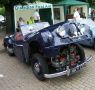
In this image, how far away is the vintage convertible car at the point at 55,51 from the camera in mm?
5969

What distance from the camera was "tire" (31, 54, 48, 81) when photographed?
6.29m

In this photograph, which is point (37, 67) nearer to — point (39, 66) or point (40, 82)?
point (39, 66)

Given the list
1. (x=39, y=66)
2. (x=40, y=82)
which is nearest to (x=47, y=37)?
(x=39, y=66)

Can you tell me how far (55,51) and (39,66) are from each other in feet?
2.56

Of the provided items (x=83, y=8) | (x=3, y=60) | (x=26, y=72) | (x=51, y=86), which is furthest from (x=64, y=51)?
(x=83, y=8)

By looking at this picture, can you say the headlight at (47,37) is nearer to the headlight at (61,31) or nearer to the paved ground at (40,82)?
the headlight at (61,31)

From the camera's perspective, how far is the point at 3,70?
779 cm

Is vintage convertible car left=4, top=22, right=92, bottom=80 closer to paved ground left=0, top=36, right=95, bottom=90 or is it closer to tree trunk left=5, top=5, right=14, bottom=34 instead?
paved ground left=0, top=36, right=95, bottom=90

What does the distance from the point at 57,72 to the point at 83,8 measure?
1598 centimetres

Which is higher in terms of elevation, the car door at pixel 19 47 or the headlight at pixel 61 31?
the headlight at pixel 61 31

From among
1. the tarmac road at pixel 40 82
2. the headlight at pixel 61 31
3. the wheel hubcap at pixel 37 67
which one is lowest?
the tarmac road at pixel 40 82

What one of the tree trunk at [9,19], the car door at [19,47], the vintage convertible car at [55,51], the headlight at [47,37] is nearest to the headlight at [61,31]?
the vintage convertible car at [55,51]

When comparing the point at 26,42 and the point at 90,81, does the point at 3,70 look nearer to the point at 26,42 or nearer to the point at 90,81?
the point at 26,42

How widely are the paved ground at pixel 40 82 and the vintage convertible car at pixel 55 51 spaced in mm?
259
